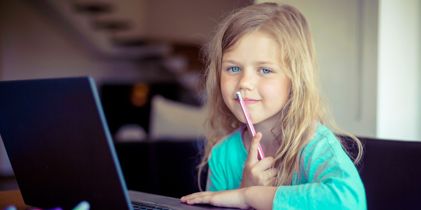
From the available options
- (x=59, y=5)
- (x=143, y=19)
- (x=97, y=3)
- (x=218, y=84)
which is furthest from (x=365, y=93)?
(x=143, y=19)

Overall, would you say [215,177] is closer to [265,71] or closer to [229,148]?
[229,148]

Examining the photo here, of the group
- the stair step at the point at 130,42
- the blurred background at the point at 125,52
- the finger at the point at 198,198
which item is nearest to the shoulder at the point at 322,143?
the finger at the point at 198,198

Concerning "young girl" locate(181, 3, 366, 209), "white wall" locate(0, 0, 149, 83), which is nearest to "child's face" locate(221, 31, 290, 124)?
"young girl" locate(181, 3, 366, 209)

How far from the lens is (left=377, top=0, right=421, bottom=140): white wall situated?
5.38ft

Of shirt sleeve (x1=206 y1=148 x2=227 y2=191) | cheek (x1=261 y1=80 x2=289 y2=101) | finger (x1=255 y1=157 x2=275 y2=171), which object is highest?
cheek (x1=261 y1=80 x2=289 y2=101)

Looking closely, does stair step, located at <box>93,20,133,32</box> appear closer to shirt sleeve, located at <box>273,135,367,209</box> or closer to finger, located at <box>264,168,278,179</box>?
finger, located at <box>264,168,278,179</box>

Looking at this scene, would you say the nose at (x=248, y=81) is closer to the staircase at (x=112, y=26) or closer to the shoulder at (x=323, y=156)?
the shoulder at (x=323, y=156)

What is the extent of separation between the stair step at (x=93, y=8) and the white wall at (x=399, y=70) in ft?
16.3

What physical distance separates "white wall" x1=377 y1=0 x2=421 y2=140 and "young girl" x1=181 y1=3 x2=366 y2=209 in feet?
1.48

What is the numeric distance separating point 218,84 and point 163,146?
5.19 feet

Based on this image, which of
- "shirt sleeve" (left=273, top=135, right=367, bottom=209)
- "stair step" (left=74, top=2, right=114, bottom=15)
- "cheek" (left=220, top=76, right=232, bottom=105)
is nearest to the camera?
"shirt sleeve" (left=273, top=135, right=367, bottom=209)

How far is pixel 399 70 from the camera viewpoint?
5.48ft

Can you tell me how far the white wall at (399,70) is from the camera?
5.38 ft

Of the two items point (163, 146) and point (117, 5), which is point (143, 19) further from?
point (163, 146)
